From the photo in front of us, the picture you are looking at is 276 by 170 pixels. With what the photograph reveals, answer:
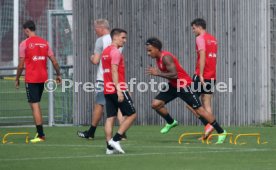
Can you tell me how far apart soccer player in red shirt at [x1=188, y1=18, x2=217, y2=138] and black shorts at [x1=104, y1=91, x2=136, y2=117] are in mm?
2678

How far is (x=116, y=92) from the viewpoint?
53.6 feet

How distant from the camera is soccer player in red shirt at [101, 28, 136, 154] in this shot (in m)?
16.1

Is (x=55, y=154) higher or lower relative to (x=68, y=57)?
lower

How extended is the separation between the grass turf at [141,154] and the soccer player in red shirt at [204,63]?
32.4 inches

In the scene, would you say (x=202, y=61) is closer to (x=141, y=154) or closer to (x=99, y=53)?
(x=99, y=53)

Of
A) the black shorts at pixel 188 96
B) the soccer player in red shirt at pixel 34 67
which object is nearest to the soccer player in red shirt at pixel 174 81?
the black shorts at pixel 188 96

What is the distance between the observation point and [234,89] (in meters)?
23.7

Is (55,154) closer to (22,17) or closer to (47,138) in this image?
(47,138)

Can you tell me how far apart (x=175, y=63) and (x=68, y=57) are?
29.5ft

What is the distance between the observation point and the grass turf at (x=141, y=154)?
13961 mm

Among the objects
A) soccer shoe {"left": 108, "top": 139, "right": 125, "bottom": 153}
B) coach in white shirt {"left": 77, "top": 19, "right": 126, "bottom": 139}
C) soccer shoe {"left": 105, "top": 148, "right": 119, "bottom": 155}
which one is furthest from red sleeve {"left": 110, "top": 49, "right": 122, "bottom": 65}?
coach in white shirt {"left": 77, "top": 19, "right": 126, "bottom": 139}

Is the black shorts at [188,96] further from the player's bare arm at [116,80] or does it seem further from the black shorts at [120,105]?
the player's bare arm at [116,80]

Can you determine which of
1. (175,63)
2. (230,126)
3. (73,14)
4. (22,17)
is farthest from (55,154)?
(22,17)

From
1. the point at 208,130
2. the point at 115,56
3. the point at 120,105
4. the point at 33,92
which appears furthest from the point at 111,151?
the point at 33,92
